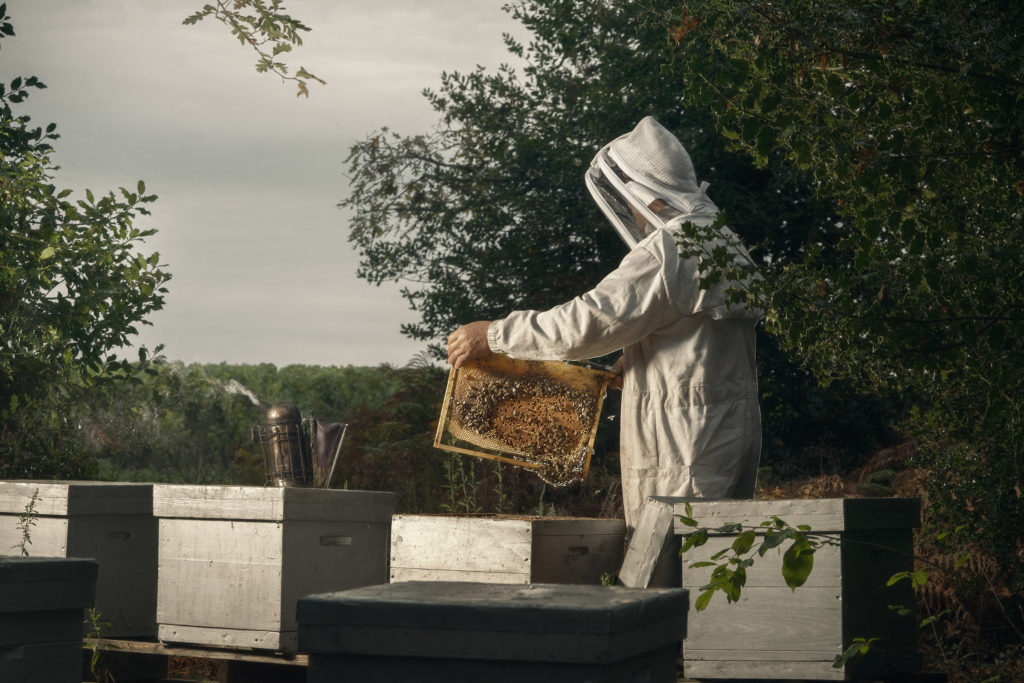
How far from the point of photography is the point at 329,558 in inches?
155

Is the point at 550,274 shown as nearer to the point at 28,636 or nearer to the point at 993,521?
the point at 993,521

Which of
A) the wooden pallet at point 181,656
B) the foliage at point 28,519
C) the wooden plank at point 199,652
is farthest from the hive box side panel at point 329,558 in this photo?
the foliage at point 28,519

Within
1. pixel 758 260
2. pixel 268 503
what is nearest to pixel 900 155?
pixel 268 503

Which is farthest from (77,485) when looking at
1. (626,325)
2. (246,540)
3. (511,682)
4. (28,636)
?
(511,682)

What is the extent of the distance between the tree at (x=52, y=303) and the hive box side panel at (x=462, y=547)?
11.6 ft

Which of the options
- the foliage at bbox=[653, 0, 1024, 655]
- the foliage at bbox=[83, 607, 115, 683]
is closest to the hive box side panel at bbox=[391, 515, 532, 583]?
the foliage at bbox=[653, 0, 1024, 655]

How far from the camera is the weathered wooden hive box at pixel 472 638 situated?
188 cm

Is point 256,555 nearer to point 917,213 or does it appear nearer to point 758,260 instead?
point 917,213

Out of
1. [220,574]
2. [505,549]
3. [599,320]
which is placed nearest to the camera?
[505,549]

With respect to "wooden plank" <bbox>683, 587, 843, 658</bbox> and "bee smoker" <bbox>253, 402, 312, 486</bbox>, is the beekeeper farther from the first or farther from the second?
"bee smoker" <bbox>253, 402, 312, 486</bbox>

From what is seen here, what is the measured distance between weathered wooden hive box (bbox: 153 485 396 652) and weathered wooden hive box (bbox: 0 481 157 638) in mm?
418

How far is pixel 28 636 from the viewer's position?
8.72 feet

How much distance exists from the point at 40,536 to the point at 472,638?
3139mm

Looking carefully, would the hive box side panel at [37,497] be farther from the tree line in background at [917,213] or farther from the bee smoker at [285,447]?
the tree line in background at [917,213]
